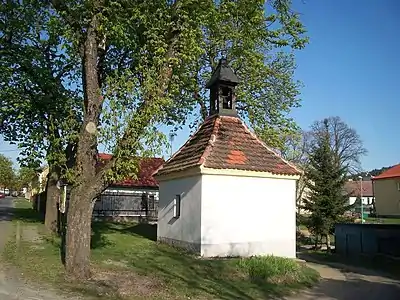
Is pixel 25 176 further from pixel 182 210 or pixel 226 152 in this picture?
pixel 226 152

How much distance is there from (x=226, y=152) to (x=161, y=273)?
245 inches

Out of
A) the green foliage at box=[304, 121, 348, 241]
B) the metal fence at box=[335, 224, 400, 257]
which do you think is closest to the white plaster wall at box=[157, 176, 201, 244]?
the metal fence at box=[335, 224, 400, 257]

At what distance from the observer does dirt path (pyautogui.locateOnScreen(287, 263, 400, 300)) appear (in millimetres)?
12227


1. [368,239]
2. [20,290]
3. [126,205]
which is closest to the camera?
[20,290]

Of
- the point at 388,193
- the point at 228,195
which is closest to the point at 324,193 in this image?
the point at 228,195

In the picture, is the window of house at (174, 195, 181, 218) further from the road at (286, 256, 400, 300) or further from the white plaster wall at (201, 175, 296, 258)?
the road at (286, 256, 400, 300)

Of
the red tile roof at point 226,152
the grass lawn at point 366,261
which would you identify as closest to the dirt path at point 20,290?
the red tile roof at point 226,152

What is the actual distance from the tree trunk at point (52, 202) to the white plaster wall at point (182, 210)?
19.2ft

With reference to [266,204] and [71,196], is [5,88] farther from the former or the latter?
[266,204]

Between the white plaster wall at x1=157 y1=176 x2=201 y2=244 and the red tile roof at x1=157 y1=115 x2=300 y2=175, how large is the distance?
0.65 m

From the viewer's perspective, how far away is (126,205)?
35688 mm

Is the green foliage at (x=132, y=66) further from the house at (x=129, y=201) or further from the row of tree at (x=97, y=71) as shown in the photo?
the house at (x=129, y=201)

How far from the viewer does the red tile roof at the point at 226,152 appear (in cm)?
1680

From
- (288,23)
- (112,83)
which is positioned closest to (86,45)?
(112,83)
